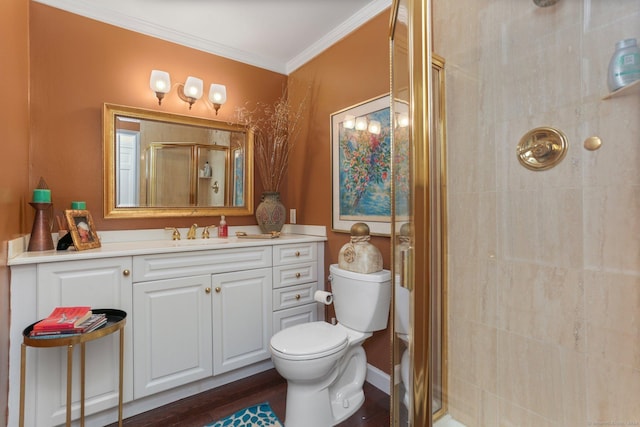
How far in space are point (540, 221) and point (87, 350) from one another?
2.12m

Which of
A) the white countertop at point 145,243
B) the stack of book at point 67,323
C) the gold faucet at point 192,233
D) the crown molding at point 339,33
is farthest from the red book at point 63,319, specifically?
the crown molding at point 339,33

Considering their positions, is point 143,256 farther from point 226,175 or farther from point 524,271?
point 524,271

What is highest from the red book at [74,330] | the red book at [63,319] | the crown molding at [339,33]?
the crown molding at [339,33]

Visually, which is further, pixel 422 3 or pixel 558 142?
pixel 558 142

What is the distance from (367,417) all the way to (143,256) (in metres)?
1.46

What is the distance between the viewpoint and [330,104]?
7.47 feet

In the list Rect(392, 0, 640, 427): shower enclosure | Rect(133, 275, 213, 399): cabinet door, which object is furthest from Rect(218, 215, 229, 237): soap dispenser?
Rect(392, 0, 640, 427): shower enclosure

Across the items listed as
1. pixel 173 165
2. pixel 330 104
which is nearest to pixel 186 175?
pixel 173 165

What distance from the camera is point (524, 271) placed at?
1.26m

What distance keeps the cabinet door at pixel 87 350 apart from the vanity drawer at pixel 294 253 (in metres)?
0.86

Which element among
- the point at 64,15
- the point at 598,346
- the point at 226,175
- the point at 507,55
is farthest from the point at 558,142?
the point at 64,15

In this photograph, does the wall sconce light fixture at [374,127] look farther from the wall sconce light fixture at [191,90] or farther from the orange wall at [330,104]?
the wall sconce light fixture at [191,90]

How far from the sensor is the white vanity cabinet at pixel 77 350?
53.2 inches

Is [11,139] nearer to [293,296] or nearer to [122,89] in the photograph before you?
[122,89]
